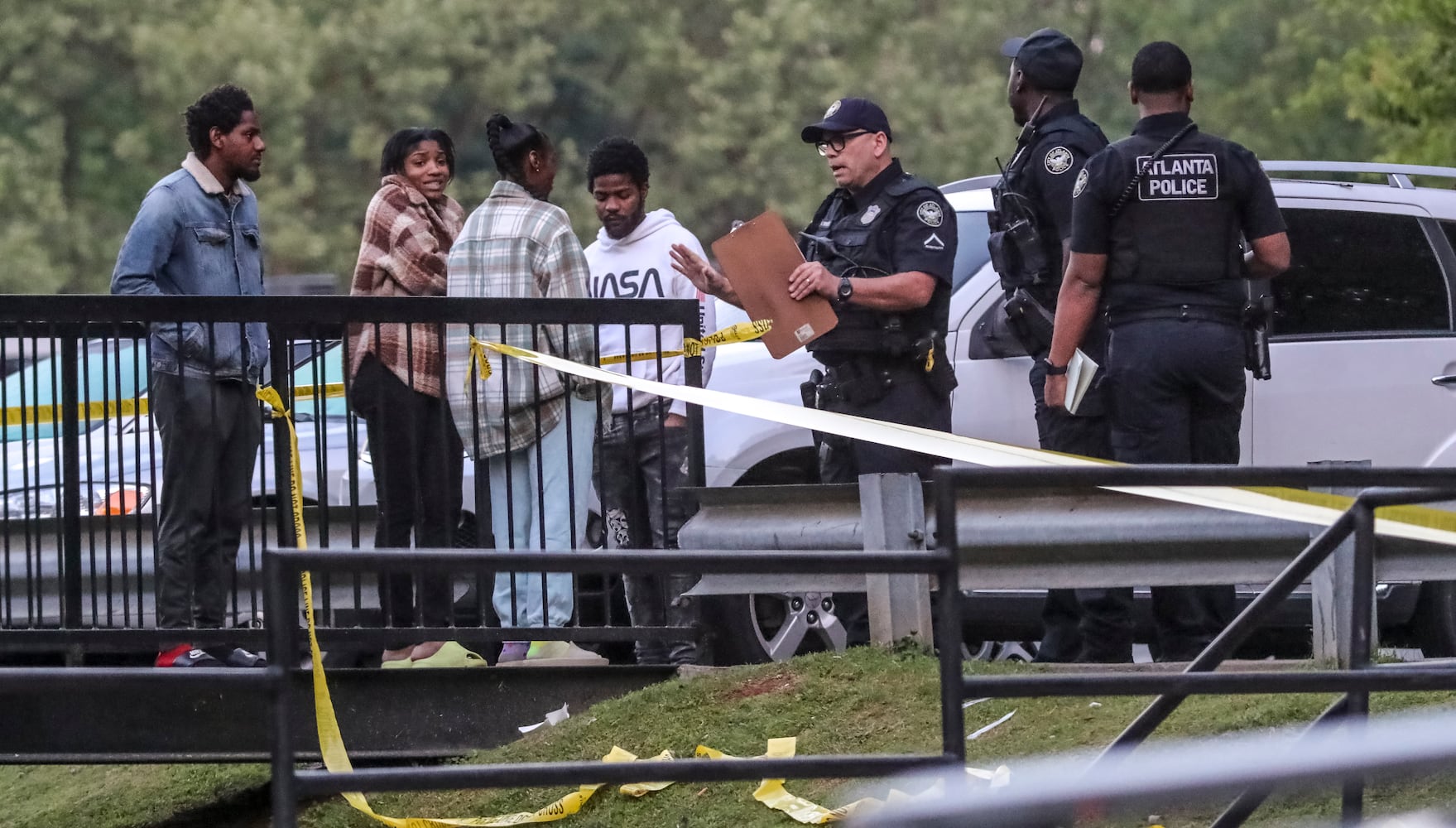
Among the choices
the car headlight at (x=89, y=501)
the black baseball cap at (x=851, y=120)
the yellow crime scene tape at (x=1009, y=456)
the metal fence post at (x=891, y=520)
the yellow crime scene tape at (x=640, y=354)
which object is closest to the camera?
the yellow crime scene tape at (x=1009, y=456)

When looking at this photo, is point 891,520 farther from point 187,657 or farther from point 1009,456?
point 187,657

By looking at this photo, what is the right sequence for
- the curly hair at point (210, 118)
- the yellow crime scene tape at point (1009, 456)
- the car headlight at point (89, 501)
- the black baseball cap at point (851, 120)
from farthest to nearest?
the curly hair at point (210, 118), the black baseball cap at point (851, 120), the car headlight at point (89, 501), the yellow crime scene tape at point (1009, 456)

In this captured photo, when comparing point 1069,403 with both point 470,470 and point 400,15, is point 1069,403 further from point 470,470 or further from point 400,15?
point 400,15

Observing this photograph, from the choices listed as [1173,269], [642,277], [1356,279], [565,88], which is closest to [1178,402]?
[1173,269]

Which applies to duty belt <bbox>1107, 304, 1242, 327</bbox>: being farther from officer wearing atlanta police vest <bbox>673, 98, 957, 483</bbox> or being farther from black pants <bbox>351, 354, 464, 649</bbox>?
black pants <bbox>351, 354, 464, 649</bbox>

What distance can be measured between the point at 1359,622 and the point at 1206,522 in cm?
175

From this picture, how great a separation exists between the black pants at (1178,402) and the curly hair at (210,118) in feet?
11.0

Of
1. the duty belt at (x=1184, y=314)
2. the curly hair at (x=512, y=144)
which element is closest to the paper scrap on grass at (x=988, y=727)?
the duty belt at (x=1184, y=314)

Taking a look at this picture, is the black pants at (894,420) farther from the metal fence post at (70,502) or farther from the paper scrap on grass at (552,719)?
the metal fence post at (70,502)

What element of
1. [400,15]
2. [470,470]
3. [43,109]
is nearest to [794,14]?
[400,15]

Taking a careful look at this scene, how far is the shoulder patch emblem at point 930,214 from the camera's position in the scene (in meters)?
6.42

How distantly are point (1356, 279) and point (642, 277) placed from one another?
2793mm

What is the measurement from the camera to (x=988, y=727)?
5324mm

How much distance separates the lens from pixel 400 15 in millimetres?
29578
